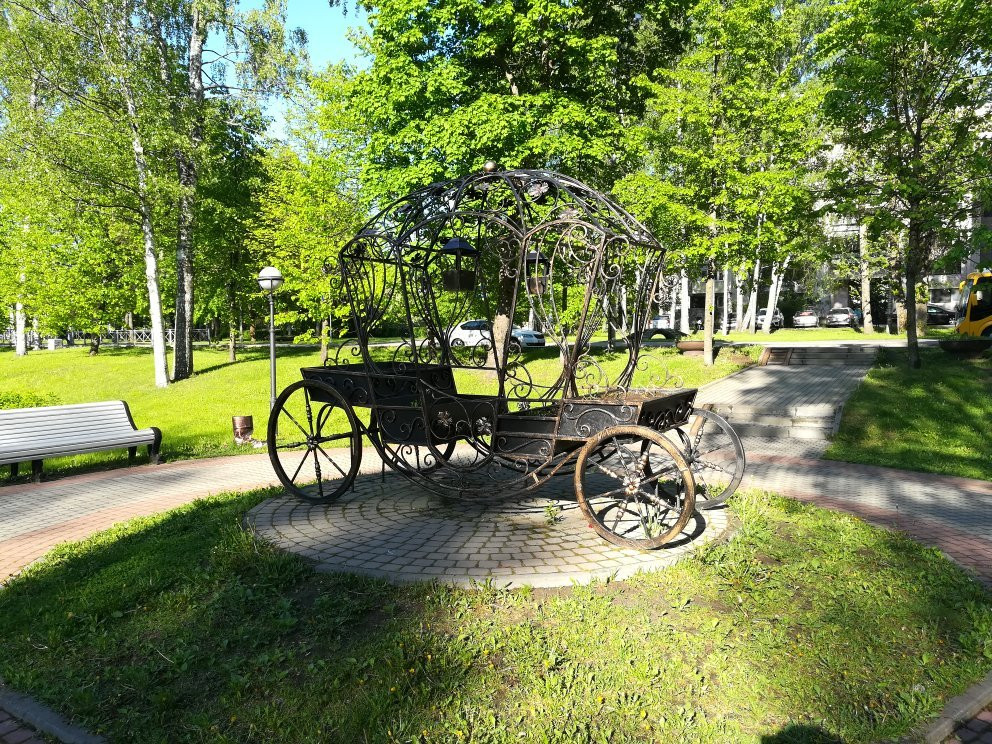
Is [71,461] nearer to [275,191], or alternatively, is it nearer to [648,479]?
[648,479]

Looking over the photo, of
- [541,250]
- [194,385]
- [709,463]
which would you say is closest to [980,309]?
[709,463]

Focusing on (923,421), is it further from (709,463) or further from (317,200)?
(317,200)

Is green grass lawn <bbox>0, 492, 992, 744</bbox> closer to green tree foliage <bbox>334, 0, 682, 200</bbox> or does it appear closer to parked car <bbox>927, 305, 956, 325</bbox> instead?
green tree foliage <bbox>334, 0, 682, 200</bbox>

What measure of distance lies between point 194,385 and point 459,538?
1583 cm

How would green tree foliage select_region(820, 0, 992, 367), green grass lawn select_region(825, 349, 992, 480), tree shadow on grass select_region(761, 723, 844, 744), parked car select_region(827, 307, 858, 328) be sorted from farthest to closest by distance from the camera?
parked car select_region(827, 307, 858, 328), green tree foliage select_region(820, 0, 992, 367), green grass lawn select_region(825, 349, 992, 480), tree shadow on grass select_region(761, 723, 844, 744)

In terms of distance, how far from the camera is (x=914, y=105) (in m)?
12.8

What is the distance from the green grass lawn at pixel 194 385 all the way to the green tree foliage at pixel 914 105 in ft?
18.3

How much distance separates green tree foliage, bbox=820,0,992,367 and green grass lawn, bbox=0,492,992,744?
11.3m

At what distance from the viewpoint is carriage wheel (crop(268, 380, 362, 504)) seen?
5.50 metres

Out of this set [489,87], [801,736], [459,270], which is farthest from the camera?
[489,87]

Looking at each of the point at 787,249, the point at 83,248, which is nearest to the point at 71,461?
the point at 787,249

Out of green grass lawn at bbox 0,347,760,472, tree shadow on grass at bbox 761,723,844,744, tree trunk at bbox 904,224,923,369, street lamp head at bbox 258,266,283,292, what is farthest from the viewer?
tree trunk at bbox 904,224,923,369

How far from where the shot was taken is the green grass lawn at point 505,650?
8.81 ft

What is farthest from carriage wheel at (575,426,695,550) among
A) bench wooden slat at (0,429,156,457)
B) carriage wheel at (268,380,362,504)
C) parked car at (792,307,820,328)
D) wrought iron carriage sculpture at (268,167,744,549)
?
parked car at (792,307,820,328)
